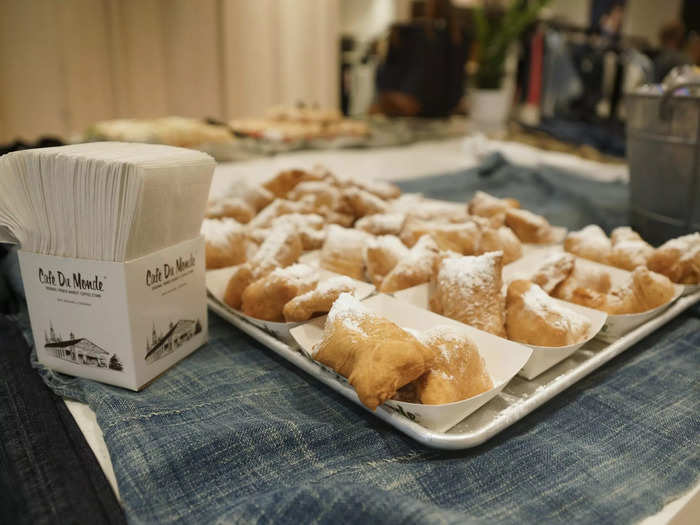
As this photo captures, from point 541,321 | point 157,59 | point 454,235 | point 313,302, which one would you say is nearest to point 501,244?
point 454,235

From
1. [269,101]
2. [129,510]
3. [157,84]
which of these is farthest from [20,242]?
[269,101]

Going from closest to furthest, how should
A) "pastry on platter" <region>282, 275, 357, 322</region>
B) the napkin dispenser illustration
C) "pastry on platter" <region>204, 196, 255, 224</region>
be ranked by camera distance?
the napkin dispenser illustration → "pastry on platter" <region>282, 275, 357, 322</region> → "pastry on platter" <region>204, 196, 255, 224</region>

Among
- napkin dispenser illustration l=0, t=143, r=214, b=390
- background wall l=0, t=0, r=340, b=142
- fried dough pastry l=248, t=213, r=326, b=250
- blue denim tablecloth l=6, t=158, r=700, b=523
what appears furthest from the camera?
background wall l=0, t=0, r=340, b=142

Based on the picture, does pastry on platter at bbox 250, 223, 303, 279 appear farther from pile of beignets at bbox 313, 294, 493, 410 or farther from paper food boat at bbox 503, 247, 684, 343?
paper food boat at bbox 503, 247, 684, 343

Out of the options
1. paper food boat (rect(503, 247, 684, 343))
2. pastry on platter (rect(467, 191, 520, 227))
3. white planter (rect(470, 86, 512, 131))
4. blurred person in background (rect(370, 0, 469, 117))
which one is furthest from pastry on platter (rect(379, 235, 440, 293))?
blurred person in background (rect(370, 0, 469, 117))

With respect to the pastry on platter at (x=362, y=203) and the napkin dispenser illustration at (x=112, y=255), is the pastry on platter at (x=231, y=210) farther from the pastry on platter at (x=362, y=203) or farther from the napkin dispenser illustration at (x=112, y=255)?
the napkin dispenser illustration at (x=112, y=255)

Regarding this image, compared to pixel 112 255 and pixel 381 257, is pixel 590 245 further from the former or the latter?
pixel 112 255

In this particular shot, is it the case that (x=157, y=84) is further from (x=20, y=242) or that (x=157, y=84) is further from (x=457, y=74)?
(x=20, y=242)

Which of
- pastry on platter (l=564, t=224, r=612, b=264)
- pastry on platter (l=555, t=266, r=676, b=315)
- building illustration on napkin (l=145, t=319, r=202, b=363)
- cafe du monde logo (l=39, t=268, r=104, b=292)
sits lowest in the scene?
building illustration on napkin (l=145, t=319, r=202, b=363)
